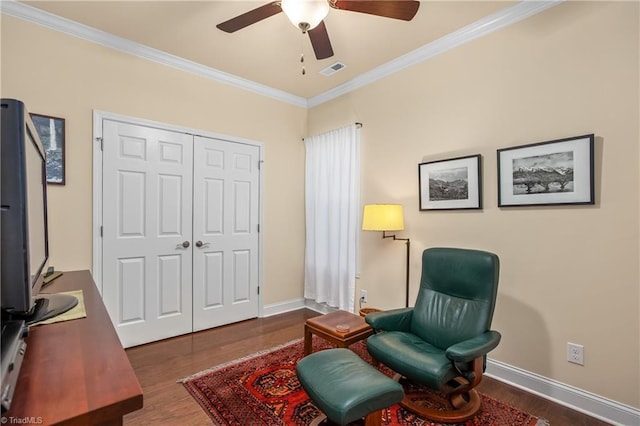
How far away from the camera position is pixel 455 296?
90.1 inches

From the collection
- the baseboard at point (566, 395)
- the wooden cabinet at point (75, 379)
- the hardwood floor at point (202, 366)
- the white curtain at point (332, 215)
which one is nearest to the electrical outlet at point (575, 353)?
the baseboard at point (566, 395)

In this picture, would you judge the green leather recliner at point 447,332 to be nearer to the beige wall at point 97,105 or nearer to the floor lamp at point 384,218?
the floor lamp at point 384,218

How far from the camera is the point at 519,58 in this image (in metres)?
2.35

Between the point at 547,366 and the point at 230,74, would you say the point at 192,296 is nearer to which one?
the point at 230,74

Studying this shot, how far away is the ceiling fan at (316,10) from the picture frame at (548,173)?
1285 mm

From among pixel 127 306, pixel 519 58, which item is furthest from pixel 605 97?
pixel 127 306

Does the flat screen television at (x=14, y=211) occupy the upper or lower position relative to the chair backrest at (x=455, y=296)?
upper

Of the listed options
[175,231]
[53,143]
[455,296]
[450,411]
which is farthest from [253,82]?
[450,411]

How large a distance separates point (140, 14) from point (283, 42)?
1133 millimetres

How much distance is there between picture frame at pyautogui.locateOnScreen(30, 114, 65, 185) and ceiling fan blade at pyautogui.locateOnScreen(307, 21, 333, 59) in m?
2.17

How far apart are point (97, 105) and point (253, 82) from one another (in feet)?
5.28

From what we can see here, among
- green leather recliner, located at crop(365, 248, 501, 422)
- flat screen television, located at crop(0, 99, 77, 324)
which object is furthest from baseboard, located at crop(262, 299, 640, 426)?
flat screen television, located at crop(0, 99, 77, 324)

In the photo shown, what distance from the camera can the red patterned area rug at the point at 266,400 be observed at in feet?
6.25

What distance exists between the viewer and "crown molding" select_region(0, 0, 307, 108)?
240 cm
